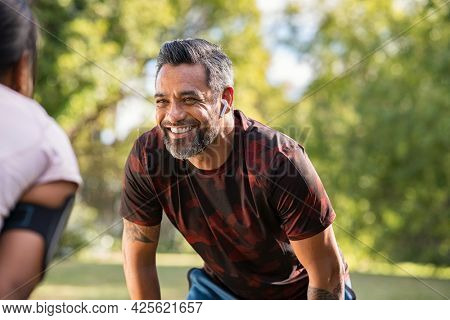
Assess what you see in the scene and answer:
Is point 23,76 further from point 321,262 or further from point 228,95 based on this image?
point 321,262

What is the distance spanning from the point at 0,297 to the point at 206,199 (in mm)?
1464

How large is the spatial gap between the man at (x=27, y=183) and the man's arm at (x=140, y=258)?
66.7 inches

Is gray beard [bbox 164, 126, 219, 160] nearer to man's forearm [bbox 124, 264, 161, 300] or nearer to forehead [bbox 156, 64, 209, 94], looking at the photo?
forehead [bbox 156, 64, 209, 94]

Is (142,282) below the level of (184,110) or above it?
below

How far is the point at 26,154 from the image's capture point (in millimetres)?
1411

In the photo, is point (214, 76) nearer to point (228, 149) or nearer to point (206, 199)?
point (228, 149)

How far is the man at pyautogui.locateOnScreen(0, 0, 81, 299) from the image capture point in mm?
1407

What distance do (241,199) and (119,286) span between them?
7705mm

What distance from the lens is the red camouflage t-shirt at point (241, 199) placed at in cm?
284

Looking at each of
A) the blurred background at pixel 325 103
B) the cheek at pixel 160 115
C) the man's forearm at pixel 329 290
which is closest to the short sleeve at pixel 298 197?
the man's forearm at pixel 329 290

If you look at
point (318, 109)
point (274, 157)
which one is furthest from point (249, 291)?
point (318, 109)

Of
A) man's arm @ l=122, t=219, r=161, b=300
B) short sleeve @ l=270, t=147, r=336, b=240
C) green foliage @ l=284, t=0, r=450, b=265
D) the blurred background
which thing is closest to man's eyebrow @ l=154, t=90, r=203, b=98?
short sleeve @ l=270, t=147, r=336, b=240

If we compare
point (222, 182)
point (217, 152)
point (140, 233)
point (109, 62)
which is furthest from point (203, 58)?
point (109, 62)

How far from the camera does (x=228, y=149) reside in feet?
9.66
